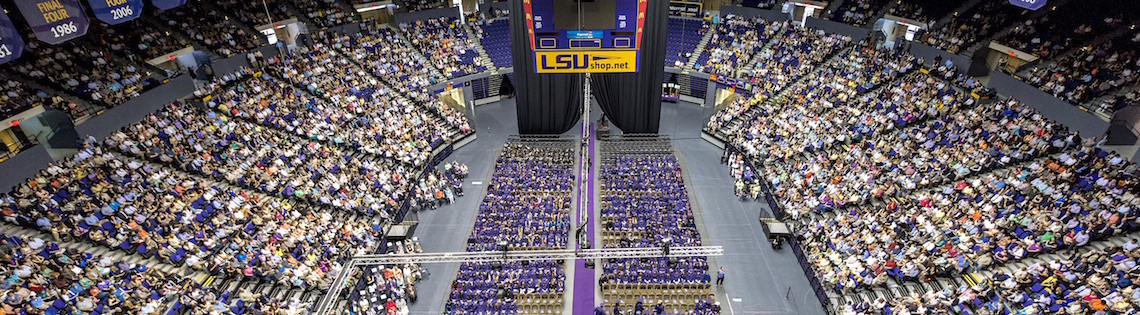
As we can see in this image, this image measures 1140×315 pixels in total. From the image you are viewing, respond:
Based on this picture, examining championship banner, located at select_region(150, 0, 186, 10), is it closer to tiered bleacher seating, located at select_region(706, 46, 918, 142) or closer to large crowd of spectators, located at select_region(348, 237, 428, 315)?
large crowd of spectators, located at select_region(348, 237, 428, 315)

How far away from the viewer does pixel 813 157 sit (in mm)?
23594

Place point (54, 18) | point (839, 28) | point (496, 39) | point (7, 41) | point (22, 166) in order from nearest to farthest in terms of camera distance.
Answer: point (7, 41), point (54, 18), point (22, 166), point (839, 28), point (496, 39)

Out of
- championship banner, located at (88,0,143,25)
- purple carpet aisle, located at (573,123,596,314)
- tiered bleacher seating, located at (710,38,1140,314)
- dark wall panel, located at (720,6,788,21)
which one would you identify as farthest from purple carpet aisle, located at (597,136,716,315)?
championship banner, located at (88,0,143,25)

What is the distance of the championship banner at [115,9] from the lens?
13933 mm

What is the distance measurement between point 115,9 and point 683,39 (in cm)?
3075

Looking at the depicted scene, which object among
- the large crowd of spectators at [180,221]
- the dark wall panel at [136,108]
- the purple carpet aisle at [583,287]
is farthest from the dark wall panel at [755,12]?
the dark wall panel at [136,108]

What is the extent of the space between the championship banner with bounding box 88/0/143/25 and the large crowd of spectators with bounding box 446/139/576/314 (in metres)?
12.8

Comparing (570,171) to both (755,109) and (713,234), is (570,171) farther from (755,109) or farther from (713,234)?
(755,109)

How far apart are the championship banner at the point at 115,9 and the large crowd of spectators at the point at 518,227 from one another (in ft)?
42.0

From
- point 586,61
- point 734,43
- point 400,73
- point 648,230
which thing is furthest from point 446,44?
point 648,230

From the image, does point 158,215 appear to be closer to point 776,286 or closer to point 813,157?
point 776,286

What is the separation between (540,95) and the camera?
28891 mm

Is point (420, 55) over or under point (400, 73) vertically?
over

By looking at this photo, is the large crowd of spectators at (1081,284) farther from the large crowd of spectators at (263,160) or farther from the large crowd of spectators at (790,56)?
the large crowd of spectators at (263,160)
